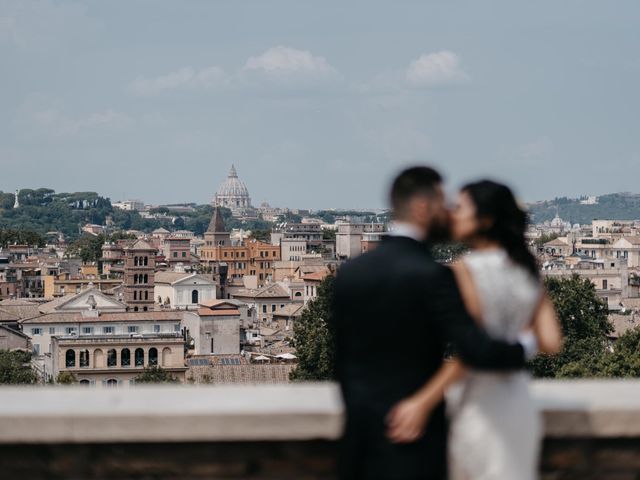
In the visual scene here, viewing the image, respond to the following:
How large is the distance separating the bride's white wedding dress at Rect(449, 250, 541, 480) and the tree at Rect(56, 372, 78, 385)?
4200 centimetres

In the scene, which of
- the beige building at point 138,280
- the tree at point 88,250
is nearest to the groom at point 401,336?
the beige building at point 138,280

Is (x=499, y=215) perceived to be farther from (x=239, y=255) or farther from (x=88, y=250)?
(x=88, y=250)

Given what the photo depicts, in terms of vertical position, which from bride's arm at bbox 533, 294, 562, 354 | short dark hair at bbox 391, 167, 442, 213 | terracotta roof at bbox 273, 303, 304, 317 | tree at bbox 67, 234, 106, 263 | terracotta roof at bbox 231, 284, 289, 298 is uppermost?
short dark hair at bbox 391, 167, 442, 213

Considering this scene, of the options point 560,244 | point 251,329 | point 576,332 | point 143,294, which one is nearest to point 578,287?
point 576,332

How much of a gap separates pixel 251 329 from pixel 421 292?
66.3m

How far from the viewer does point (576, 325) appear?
59.3 meters

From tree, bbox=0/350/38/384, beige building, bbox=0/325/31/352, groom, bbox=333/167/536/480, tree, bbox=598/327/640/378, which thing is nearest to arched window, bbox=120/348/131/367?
tree, bbox=0/350/38/384

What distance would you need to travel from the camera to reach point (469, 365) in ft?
15.8

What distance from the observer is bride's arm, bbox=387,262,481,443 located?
4762 mm

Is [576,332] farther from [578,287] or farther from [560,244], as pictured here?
[560,244]

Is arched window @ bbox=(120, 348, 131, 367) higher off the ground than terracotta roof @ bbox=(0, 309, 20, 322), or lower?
lower

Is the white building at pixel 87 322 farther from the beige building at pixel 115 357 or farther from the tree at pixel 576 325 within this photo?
the tree at pixel 576 325

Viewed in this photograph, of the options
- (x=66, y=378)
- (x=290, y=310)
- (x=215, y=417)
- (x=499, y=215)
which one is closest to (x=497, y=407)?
(x=499, y=215)

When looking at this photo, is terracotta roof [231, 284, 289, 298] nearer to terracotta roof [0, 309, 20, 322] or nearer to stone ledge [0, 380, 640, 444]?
terracotta roof [0, 309, 20, 322]
